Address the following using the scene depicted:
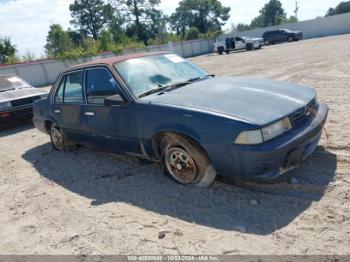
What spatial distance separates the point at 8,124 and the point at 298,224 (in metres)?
7.78

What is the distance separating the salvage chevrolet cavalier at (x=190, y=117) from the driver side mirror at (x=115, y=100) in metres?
0.01

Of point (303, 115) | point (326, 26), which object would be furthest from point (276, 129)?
point (326, 26)

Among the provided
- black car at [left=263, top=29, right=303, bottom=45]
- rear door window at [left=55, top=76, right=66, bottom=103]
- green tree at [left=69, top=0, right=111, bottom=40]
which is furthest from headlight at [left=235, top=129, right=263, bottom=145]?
green tree at [left=69, top=0, right=111, bottom=40]

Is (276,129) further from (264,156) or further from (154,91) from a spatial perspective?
(154,91)

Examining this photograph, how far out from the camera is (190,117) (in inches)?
141

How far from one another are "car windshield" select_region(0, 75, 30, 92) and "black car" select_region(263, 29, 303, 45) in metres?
33.6

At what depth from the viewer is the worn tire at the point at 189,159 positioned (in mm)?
3716

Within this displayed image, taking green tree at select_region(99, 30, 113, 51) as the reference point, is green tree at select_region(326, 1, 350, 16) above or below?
above

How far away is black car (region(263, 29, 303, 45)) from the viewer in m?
37.4

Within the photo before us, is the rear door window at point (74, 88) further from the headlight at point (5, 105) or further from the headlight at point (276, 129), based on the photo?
the headlight at point (5, 105)

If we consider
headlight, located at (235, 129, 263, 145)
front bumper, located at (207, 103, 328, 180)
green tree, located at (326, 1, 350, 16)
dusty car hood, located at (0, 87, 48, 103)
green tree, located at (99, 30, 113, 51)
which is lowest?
front bumper, located at (207, 103, 328, 180)

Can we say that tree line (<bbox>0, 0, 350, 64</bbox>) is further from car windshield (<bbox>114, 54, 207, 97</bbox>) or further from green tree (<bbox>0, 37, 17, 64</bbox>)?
car windshield (<bbox>114, 54, 207, 97</bbox>)

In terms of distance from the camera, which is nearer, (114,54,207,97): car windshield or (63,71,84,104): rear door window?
(114,54,207,97): car windshield

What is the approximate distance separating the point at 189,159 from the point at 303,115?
1362 millimetres
